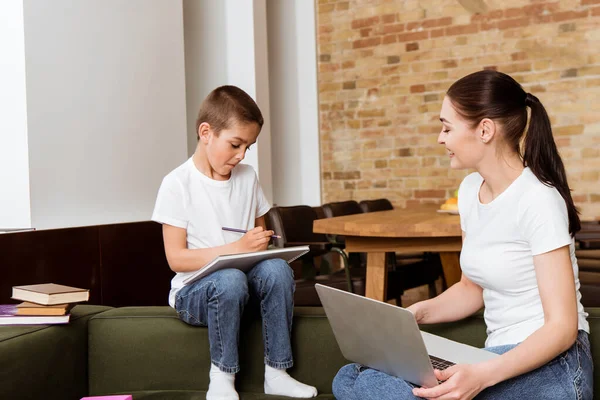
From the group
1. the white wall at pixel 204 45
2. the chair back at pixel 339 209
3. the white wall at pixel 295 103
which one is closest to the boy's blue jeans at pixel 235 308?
the chair back at pixel 339 209

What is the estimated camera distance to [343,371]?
181cm

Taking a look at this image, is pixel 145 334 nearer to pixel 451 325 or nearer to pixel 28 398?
pixel 28 398

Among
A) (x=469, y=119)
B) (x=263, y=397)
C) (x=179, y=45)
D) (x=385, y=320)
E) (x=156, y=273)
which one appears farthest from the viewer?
(x=179, y=45)

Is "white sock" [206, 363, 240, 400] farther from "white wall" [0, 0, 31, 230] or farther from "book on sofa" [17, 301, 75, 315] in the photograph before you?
"white wall" [0, 0, 31, 230]

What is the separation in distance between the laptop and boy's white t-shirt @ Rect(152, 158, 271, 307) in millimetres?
643

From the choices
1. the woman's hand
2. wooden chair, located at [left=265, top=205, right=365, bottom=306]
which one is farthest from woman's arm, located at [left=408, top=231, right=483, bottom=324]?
wooden chair, located at [left=265, top=205, right=365, bottom=306]

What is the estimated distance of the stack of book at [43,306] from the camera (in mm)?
1973

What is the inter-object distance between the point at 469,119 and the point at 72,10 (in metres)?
A: 2.15

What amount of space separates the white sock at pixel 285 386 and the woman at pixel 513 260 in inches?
9.3

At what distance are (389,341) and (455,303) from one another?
1.25 feet

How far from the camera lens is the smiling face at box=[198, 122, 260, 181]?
2275 mm

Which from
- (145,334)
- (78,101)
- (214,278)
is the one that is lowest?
(145,334)

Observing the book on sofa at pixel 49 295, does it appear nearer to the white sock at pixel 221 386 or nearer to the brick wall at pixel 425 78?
the white sock at pixel 221 386

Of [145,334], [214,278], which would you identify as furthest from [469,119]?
[145,334]
